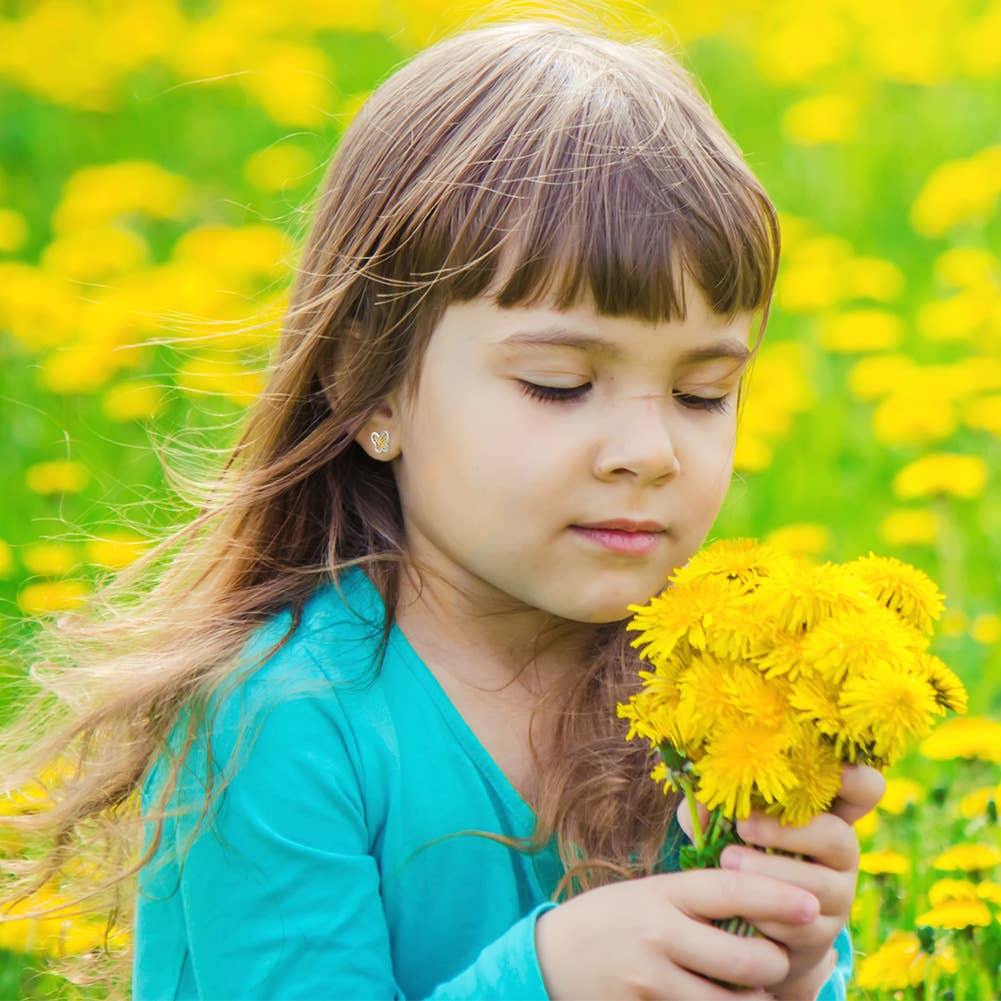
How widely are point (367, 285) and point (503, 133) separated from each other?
22cm

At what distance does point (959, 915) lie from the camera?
1.97m

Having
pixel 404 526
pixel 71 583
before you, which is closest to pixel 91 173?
pixel 71 583

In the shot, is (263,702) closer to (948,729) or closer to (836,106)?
(948,729)

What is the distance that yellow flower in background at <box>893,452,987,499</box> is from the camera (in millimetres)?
3033

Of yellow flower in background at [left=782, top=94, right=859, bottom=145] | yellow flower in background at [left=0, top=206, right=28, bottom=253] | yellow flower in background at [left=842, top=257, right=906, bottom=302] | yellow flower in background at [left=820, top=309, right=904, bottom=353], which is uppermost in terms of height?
yellow flower in background at [left=782, top=94, right=859, bottom=145]

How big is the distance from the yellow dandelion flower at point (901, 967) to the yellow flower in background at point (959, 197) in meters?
2.44

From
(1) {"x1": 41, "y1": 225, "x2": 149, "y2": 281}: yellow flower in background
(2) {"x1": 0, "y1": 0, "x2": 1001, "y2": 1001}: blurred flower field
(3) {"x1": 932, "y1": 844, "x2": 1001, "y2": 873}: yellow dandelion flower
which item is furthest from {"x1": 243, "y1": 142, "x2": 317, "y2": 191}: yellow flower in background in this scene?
(3) {"x1": 932, "y1": 844, "x2": 1001, "y2": 873}: yellow dandelion flower

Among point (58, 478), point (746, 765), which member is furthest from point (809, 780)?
point (58, 478)

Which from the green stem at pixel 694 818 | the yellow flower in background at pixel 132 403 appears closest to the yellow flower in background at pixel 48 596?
the yellow flower in background at pixel 132 403

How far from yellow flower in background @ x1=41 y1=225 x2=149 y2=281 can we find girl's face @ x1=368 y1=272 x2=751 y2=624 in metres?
2.32

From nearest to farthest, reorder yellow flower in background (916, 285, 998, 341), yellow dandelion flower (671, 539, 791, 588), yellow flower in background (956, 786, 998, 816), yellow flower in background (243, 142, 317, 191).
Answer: yellow dandelion flower (671, 539, 791, 588) → yellow flower in background (956, 786, 998, 816) → yellow flower in background (916, 285, 998, 341) → yellow flower in background (243, 142, 317, 191)

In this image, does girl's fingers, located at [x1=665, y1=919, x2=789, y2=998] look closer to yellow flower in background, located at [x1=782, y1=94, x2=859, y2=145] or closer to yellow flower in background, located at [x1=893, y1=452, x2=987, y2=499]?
yellow flower in background, located at [x1=893, y1=452, x2=987, y2=499]

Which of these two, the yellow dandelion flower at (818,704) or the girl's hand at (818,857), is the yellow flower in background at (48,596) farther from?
the yellow dandelion flower at (818,704)

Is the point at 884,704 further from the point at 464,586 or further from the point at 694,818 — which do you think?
the point at 464,586
